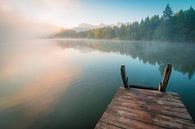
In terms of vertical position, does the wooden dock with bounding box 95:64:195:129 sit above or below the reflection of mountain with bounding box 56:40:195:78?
above

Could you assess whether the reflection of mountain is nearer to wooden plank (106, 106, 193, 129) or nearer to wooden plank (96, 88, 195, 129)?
wooden plank (96, 88, 195, 129)

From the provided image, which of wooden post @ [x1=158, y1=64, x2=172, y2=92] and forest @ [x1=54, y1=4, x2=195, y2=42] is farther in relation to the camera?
forest @ [x1=54, y1=4, x2=195, y2=42]

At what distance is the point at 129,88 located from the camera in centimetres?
564

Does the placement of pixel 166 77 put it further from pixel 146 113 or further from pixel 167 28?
pixel 167 28

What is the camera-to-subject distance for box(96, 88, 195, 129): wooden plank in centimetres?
331

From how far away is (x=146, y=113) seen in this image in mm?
3812

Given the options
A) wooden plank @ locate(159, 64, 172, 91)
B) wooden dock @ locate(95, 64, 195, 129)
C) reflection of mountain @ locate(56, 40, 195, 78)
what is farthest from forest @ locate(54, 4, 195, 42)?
wooden dock @ locate(95, 64, 195, 129)

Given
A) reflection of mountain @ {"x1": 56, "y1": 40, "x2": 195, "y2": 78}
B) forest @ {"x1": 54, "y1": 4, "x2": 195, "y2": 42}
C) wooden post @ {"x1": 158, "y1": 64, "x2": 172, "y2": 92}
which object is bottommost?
reflection of mountain @ {"x1": 56, "y1": 40, "x2": 195, "y2": 78}

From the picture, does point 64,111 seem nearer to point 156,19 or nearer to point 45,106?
point 45,106

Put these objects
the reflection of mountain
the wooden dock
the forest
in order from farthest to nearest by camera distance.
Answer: the forest
the reflection of mountain
the wooden dock

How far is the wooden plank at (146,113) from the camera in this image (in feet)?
10.9

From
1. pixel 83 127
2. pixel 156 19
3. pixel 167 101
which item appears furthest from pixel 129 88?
pixel 156 19

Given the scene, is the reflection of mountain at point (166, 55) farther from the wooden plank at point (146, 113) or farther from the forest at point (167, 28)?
the forest at point (167, 28)

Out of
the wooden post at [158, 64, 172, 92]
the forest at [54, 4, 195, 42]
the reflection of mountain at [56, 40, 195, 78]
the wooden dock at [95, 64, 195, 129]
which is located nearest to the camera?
the wooden dock at [95, 64, 195, 129]
